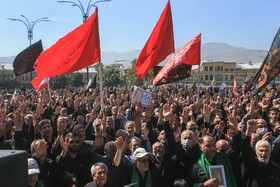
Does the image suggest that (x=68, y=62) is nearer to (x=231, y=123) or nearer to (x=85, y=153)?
(x=85, y=153)

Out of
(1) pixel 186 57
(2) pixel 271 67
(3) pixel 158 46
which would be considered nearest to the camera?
(2) pixel 271 67

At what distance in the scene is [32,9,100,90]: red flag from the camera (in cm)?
782

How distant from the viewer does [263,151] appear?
4750 millimetres

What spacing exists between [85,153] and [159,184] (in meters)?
1.03

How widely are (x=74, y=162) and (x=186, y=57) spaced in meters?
5.53

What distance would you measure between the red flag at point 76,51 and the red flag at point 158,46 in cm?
155

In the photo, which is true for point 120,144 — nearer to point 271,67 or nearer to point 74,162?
point 74,162

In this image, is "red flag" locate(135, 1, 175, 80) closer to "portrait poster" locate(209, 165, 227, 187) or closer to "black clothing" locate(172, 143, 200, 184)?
"black clothing" locate(172, 143, 200, 184)

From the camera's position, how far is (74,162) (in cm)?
500

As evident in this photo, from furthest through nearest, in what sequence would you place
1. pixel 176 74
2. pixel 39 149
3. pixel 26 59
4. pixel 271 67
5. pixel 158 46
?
pixel 26 59 < pixel 176 74 < pixel 158 46 < pixel 271 67 < pixel 39 149

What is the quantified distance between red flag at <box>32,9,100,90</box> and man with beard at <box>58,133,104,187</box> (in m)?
2.82

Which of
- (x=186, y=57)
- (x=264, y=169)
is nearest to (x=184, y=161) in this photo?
(x=264, y=169)

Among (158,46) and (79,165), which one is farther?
(158,46)

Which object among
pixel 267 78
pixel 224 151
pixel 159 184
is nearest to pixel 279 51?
pixel 267 78
